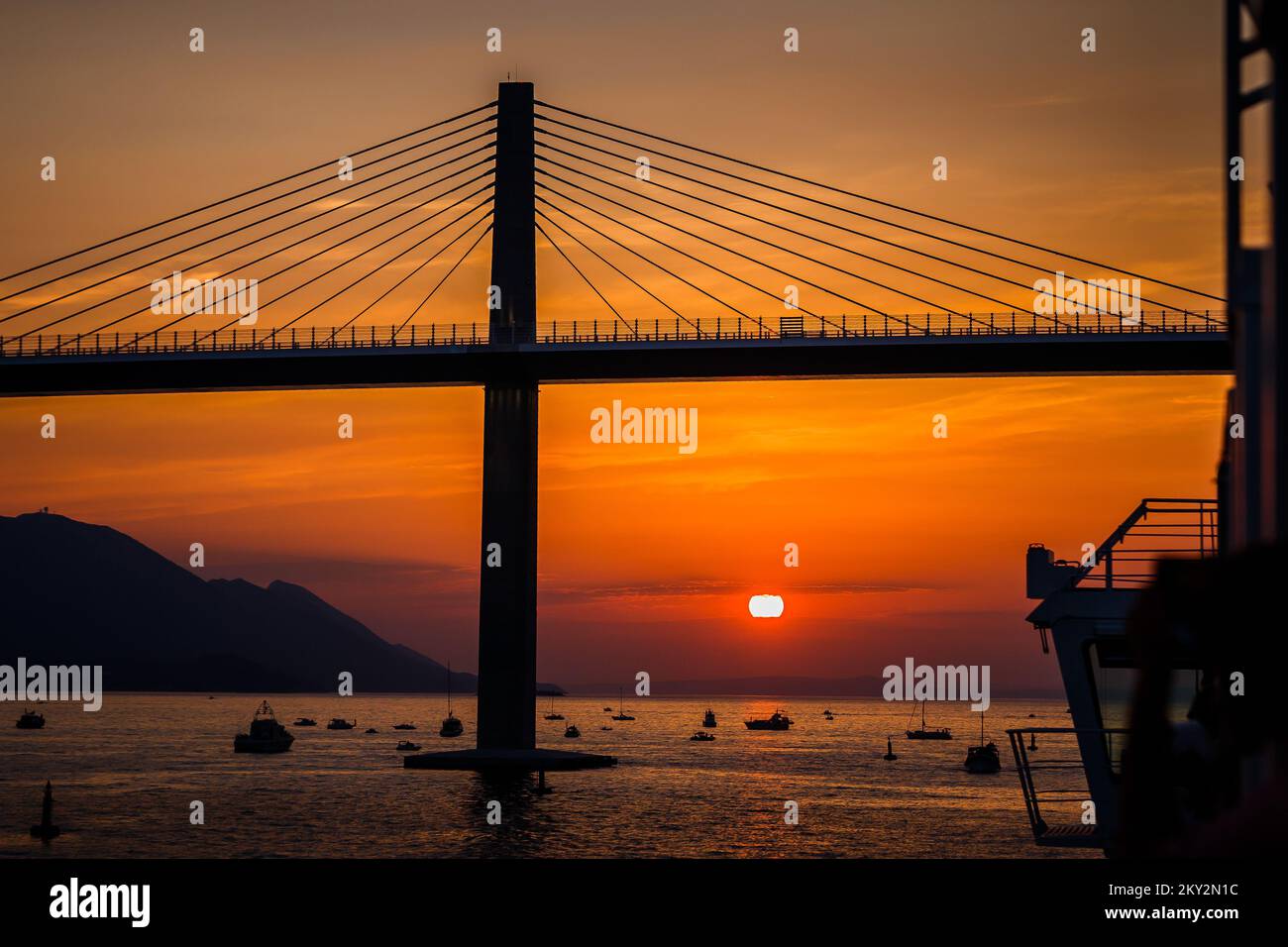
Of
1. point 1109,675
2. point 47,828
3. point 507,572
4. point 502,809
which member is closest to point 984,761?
point 502,809

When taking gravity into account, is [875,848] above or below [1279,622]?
below

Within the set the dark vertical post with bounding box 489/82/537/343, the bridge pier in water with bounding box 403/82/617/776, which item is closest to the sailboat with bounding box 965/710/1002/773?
the bridge pier in water with bounding box 403/82/617/776

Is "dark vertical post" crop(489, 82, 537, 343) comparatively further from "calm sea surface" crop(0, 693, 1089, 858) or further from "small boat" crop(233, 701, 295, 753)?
"small boat" crop(233, 701, 295, 753)

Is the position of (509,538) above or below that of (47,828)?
above

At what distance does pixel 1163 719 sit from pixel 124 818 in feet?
286

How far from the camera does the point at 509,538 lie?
Result: 72.3m

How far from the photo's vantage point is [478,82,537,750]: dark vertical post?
72.1m

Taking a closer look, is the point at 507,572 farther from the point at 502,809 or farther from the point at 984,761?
the point at 984,761

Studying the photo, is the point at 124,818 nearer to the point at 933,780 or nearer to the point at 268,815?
the point at 268,815

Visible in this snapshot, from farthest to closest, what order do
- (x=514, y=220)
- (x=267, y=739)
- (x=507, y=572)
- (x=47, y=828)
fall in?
1. (x=267, y=739)
2. (x=514, y=220)
3. (x=507, y=572)
4. (x=47, y=828)

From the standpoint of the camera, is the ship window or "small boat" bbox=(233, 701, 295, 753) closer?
the ship window
